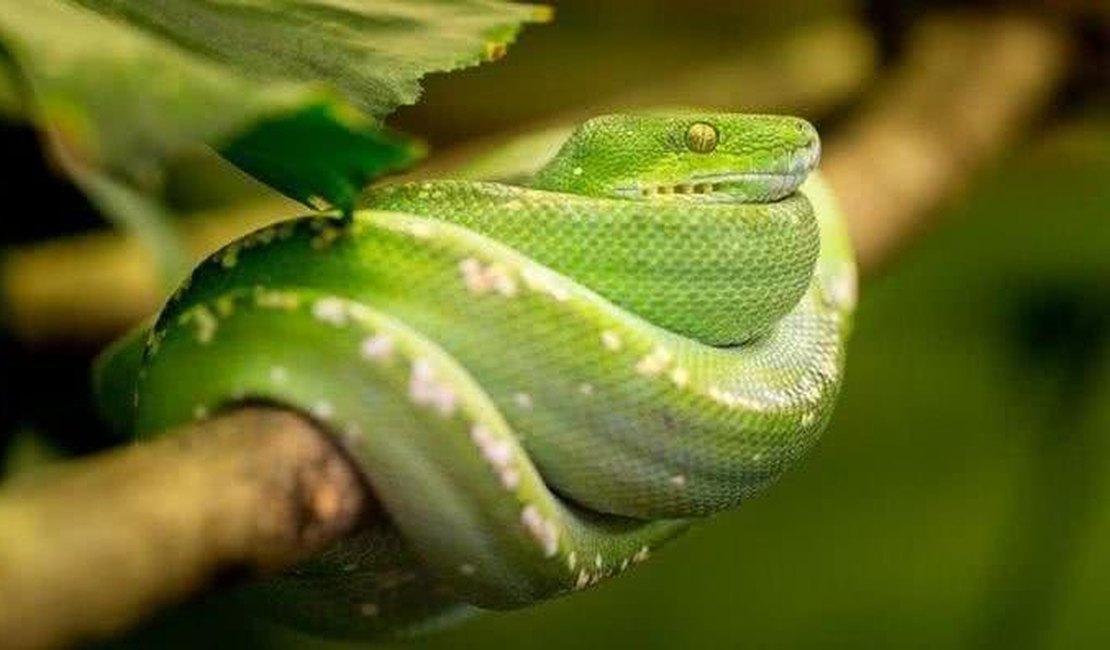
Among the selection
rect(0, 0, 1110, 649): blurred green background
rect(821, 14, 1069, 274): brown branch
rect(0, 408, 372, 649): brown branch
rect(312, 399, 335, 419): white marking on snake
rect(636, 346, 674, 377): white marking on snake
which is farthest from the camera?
rect(0, 0, 1110, 649): blurred green background

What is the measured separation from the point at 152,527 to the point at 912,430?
8.82 ft

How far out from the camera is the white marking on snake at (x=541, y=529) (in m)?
1.07

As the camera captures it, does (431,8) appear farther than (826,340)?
No

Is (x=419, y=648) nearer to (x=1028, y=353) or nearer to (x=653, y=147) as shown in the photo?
(x=1028, y=353)

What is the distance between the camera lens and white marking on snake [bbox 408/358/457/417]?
1.02m

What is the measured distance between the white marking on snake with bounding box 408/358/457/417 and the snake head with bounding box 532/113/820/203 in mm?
372

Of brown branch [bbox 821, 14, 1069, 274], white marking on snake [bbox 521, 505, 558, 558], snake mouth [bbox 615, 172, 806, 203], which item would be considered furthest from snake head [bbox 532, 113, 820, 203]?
brown branch [bbox 821, 14, 1069, 274]

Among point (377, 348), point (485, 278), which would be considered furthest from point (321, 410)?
point (485, 278)

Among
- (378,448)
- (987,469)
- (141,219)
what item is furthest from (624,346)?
(987,469)

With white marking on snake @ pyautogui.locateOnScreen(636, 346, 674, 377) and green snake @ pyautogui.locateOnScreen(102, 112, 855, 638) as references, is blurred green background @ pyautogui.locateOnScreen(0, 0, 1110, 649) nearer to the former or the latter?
green snake @ pyautogui.locateOnScreen(102, 112, 855, 638)

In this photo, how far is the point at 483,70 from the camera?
3303mm

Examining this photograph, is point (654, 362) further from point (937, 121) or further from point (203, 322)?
point (937, 121)

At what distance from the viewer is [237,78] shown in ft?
2.49

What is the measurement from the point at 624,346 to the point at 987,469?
226 centimetres
